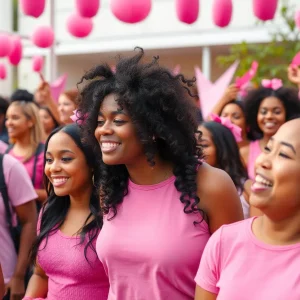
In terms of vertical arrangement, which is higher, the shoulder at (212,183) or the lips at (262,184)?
the lips at (262,184)

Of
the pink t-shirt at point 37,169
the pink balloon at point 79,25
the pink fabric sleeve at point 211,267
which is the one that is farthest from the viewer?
the pink balloon at point 79,25

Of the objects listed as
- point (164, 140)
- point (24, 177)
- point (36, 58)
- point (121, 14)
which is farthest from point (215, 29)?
point (164, 140)

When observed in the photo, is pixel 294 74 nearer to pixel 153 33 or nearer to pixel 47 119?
pixel 47 119

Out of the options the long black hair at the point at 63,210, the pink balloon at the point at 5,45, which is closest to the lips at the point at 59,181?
the long black hair at the point at 63,210

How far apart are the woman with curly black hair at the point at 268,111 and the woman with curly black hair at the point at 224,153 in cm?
93

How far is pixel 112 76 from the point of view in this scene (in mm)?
2607

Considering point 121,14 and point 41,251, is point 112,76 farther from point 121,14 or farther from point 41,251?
point 121,14

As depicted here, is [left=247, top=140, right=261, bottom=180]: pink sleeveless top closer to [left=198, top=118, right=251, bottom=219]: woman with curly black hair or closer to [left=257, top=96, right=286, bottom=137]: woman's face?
[left=257, top=96, right=286, bottom=137]: woman's face

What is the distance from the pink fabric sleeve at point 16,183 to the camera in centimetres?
358

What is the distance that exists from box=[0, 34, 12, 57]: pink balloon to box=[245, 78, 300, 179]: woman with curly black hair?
351cm

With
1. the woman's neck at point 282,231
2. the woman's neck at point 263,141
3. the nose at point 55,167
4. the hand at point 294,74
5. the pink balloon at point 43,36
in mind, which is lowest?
the woman's neck at point 263,141

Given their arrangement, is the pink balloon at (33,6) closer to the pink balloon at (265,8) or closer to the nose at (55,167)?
the pink balloon at (265,8)

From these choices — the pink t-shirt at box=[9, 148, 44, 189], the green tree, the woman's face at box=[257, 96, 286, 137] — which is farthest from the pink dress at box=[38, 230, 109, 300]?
the green tree

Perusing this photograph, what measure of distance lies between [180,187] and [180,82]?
43 centimetres
